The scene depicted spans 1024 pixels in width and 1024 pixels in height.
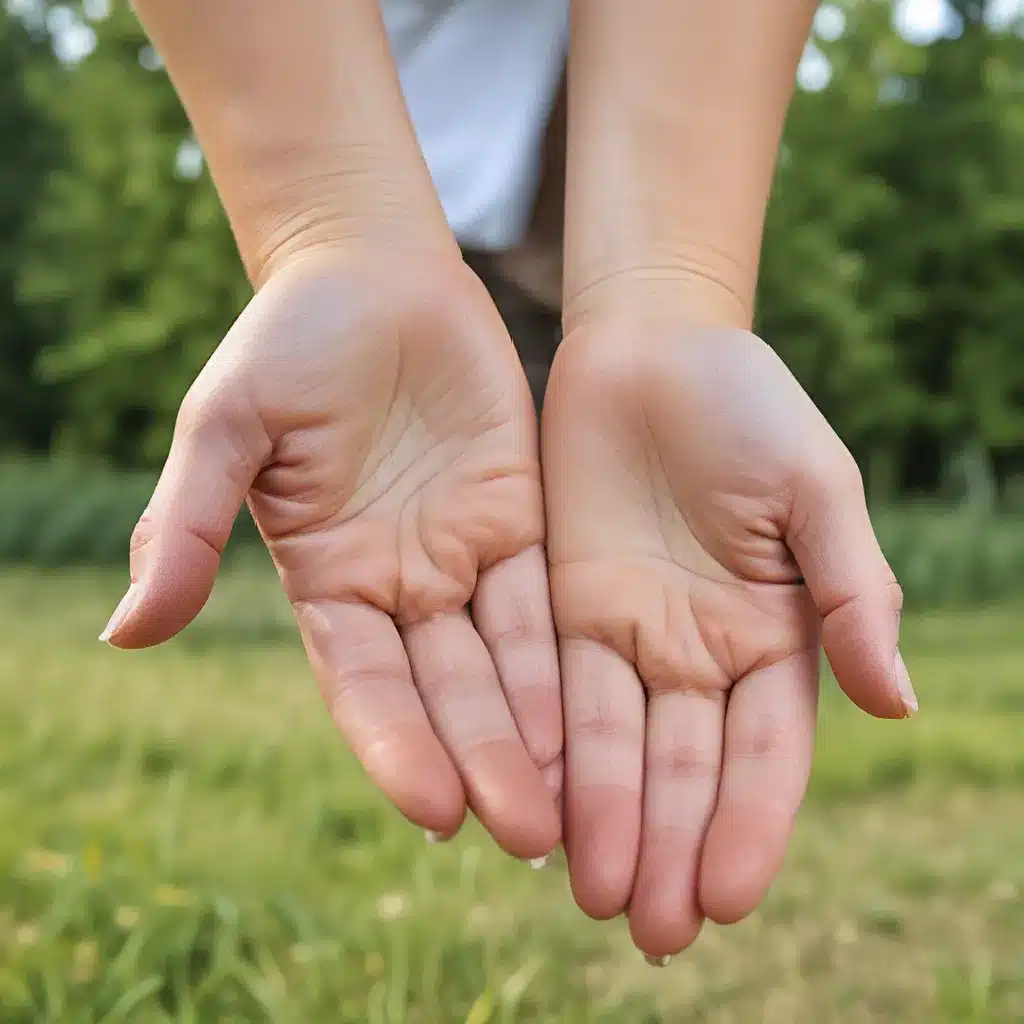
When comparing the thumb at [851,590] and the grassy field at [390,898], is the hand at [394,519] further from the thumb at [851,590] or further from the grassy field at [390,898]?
the grassy field at [390,898]

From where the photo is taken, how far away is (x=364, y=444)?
116 centimetres

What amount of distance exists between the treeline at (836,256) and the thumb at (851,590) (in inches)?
373

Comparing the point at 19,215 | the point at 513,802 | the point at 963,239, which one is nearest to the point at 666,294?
the point at 513,802

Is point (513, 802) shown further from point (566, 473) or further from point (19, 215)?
point (19, 215)

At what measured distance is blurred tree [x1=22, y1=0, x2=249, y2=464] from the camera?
34.0 ft

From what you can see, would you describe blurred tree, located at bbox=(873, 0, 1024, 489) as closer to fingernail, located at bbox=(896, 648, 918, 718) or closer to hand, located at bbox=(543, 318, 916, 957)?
hand, located at bbox=(543, 318, 916, 957)

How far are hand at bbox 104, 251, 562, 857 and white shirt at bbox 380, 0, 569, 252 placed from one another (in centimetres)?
21

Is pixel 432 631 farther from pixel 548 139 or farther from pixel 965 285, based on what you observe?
pixel 965 285

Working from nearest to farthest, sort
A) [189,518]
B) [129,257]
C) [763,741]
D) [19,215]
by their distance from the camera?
[189,518]
[763,741]
[129,257]
[19,215]

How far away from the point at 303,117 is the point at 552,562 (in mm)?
562

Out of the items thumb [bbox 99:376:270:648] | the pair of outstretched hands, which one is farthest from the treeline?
thumb [bbox 99:376:270:648]

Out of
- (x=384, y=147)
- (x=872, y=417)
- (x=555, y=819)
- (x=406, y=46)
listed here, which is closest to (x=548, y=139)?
(x=406, y=46)

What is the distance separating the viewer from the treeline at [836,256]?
10453 millimetres

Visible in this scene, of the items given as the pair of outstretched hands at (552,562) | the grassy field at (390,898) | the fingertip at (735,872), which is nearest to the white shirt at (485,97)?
the pair of outstretched hands at (552,562)
